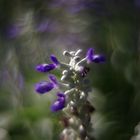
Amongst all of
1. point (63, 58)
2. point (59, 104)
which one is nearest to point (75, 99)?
point (59, 104)

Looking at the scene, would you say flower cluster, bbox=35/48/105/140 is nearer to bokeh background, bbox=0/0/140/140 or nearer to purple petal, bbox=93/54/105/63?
purple petal, bbox=93/54/105/63

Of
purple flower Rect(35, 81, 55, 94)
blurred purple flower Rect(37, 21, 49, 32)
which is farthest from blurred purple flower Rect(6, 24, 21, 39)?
purple flower Rect(35, 81, 55, 94)

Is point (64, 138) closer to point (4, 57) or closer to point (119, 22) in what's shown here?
point (4, 57)

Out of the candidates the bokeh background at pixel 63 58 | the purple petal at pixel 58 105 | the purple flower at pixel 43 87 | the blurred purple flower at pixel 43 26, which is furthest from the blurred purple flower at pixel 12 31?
the purple petal at pixel 58 105

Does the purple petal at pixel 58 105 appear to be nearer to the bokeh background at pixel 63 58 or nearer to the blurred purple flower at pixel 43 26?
the bokeh background at pixel 63 58

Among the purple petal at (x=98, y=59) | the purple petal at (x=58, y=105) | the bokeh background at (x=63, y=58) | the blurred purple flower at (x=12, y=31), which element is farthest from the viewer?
the blurred purple flower at (x=12, y=31)

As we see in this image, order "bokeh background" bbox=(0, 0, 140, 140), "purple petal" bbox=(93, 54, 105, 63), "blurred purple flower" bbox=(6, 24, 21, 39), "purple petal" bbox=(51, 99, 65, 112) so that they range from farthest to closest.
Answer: "blurred purple flower" bbox=(6, 24, 21, 39) < "bokeh background" bbox=(0, 0, 140, 140) < "purple petal" bbox=(93, 54, 105, 63) < "purple petal" bbox=(51, 99, 65, 112)

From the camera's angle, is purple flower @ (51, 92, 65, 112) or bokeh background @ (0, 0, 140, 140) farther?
bokeh background @ (0, 0, 140, 140)

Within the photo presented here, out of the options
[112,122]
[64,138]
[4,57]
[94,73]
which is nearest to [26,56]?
[4,57]
